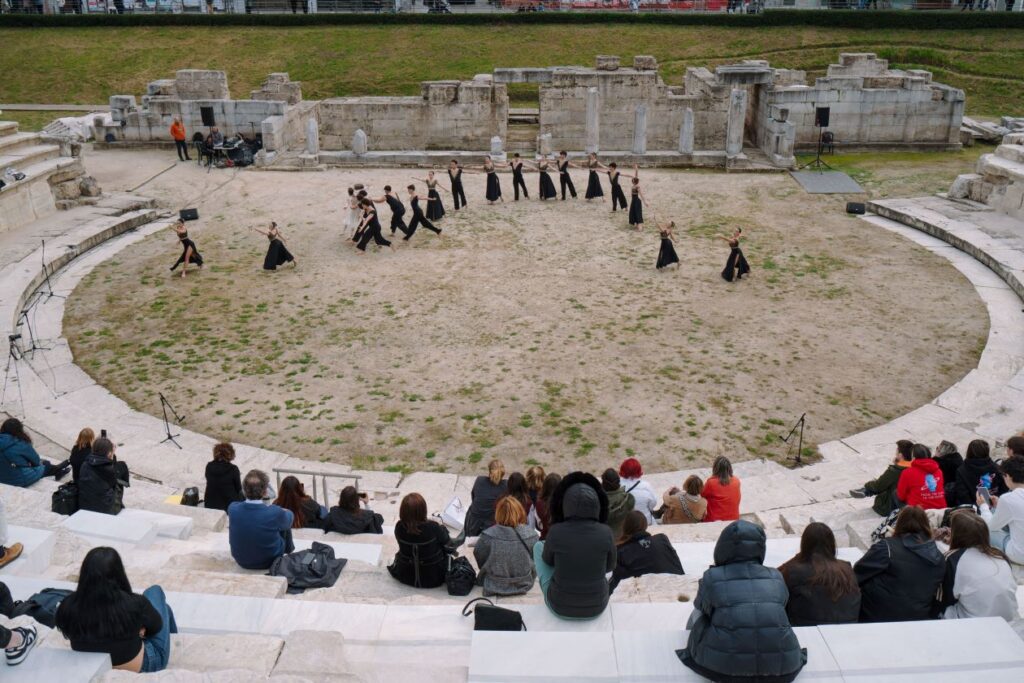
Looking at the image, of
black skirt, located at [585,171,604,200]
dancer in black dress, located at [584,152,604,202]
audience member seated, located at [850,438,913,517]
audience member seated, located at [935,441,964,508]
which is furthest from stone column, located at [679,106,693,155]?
audience member seated, located at [850,438,913,517]

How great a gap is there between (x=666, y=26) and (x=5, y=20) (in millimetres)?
31175

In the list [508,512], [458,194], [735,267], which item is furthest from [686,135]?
[508,512]

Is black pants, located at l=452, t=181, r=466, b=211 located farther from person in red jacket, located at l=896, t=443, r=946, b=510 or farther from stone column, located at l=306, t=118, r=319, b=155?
person in red jacket, located at l=896, t=443, r=946, b=510

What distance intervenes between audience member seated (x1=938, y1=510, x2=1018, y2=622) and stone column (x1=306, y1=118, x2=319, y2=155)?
22747 mm

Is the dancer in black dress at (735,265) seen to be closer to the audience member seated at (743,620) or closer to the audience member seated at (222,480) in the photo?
the audience member seated at (222,480)

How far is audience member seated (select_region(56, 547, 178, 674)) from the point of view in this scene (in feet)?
17.6

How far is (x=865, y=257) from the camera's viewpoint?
18734 millimetres

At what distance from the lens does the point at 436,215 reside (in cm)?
2066

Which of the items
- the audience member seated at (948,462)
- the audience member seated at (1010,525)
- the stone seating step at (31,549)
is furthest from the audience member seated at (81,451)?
the audience member seated at (948,462)

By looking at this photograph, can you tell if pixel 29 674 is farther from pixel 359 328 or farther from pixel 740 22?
pixel 740 22

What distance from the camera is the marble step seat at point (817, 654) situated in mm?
5535

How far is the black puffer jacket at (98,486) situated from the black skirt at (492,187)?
14395 millimetres

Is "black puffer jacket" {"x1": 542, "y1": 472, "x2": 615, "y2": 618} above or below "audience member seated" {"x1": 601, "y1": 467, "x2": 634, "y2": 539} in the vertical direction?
above

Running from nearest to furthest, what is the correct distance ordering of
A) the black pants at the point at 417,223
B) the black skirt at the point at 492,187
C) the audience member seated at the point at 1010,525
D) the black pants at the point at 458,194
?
the audience member seated at the point at 1010,525
the black pants at the point at 417,223
the black pants at the point at 458,194
the black skirt at the point at 492,187
